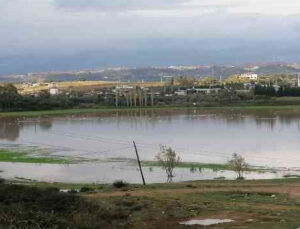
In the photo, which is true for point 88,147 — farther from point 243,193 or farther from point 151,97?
point 151,97

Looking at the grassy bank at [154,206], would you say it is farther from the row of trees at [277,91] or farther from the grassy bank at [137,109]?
the row of trees at [277,91]

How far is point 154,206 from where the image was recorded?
19.0m

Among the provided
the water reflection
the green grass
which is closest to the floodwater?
the water reflection

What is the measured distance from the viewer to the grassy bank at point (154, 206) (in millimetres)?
12602

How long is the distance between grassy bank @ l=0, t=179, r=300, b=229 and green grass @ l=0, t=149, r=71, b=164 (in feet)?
56.2

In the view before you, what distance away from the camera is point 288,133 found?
183ft

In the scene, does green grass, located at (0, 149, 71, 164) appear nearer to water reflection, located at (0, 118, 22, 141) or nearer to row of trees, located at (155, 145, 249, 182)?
row of trees, located at (155, 145, 249, 182)

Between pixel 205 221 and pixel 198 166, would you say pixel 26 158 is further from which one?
pixel 205 221

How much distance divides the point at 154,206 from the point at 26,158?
26201mm

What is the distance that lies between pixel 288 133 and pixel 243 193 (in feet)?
116

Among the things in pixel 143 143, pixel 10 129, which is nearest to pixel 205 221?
pixel 143 143

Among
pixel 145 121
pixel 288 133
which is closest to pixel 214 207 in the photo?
pixel 288 133

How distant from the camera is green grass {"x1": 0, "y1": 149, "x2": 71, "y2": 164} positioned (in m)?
41.7

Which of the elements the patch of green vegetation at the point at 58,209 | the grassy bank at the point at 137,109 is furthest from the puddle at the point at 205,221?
the grassy bank at the point at 137,109
